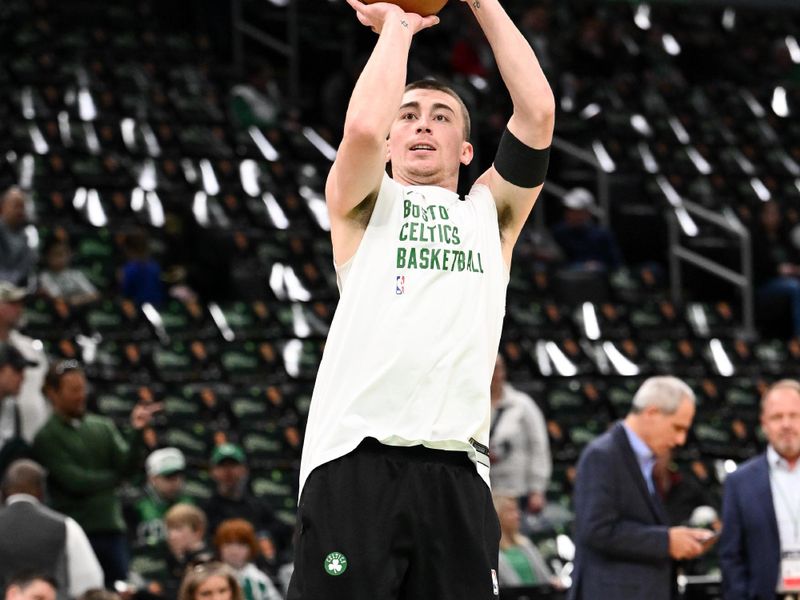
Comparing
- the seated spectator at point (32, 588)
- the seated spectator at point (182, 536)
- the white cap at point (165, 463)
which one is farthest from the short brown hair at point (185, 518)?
the seated spectator at point (32, 588)

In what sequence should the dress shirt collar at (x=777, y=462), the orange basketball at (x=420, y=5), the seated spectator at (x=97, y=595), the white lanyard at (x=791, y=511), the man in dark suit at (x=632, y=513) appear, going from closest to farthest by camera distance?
the orange basketball at (x=420, y=5) < the man in dark suit at (x=632, y=513) < the seated spectator at (x=97, y=595) < the white lanyard at (x=791, y=511) < the dress shirt collar at (x=777, y=462)

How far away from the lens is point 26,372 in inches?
330

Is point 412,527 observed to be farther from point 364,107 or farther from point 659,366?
point 659,366

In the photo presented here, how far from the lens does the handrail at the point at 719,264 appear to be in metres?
13.8

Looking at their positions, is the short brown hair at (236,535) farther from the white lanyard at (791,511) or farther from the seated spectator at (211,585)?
the white lanyard at (791,511)

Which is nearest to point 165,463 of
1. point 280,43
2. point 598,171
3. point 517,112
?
point 517,112

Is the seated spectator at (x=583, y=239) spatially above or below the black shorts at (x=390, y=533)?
above

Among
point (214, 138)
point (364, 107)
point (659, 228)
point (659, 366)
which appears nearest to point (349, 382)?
point (364, 107)

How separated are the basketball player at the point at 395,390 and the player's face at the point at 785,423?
303 cm

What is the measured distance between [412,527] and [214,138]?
35.9ft

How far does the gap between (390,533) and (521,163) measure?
0.89 meters

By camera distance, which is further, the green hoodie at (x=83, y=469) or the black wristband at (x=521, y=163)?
the green hoodie at (x=83, y=469)

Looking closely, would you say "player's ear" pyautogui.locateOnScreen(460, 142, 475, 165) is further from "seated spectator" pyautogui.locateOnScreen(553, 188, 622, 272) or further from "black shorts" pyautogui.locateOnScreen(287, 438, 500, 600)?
"seated spectator" pyautogui.locateOnScreen(553, 188, 622, 272)

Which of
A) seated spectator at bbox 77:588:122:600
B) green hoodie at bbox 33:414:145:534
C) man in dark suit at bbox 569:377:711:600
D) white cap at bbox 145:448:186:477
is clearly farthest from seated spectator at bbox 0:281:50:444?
man in dark suit at bbox 569:377:711:600
